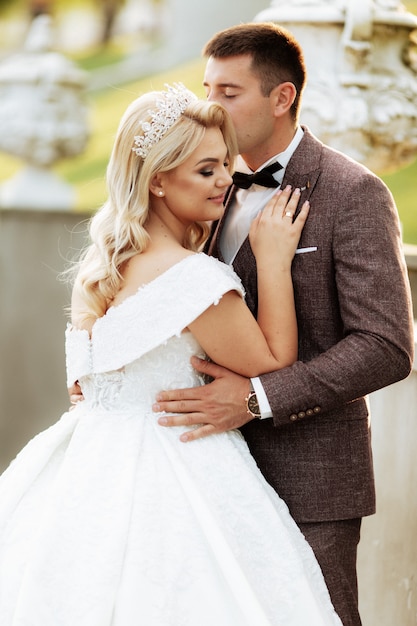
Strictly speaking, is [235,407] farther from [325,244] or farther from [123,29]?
[123,29]

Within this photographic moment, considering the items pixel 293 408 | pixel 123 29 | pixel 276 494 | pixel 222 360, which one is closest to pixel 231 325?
pixel 222 360

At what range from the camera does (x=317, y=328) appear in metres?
2.45

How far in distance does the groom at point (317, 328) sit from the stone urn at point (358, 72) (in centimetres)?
96

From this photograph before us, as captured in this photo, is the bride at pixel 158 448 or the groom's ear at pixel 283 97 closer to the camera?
the bride at pixel 158 448

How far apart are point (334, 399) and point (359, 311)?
0.22m

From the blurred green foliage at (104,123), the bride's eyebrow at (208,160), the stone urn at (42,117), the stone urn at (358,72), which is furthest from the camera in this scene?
the blurred green foliage at (104,123)

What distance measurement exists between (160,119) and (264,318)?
561mm

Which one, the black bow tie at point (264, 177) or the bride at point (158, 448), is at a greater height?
the black bow tie at point (264, 177)

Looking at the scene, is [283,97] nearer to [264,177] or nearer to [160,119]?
[264,177]

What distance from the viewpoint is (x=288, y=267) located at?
7.91 ft

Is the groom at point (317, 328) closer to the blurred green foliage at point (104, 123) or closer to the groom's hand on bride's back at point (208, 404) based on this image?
the groom's hand on bride's back at point (208, 404)

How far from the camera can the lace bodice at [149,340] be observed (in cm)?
232

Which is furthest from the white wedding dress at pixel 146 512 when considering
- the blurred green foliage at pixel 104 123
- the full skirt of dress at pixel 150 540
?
the blurred green foliage at pixel 104 123


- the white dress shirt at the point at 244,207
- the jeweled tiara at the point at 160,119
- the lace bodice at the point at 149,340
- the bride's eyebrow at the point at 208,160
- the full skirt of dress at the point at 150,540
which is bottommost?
the full skirt of dress at the point at 150,540
